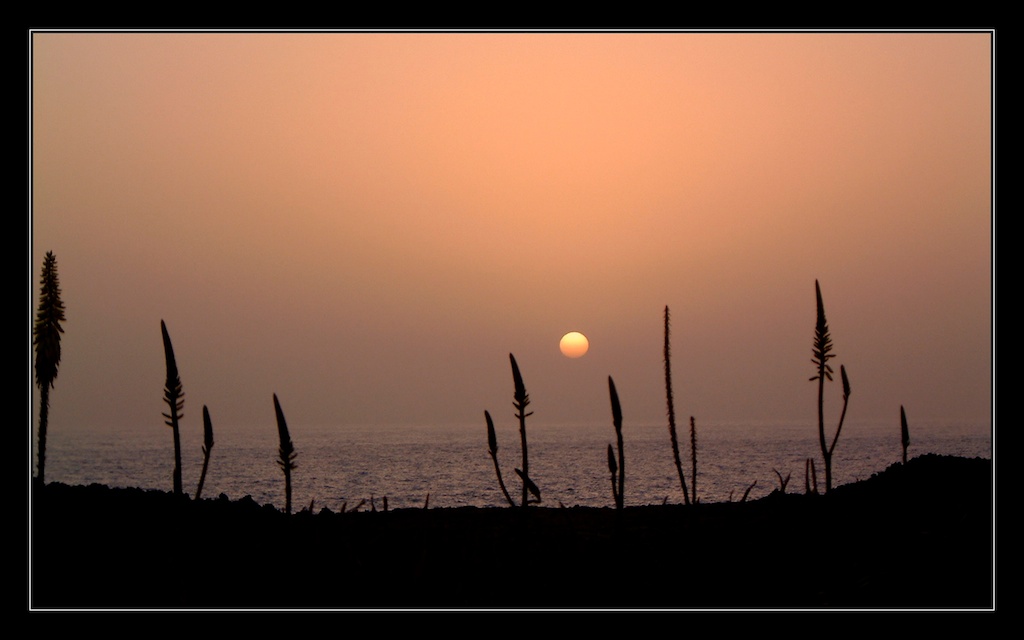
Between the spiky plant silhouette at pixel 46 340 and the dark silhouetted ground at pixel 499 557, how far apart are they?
567cm

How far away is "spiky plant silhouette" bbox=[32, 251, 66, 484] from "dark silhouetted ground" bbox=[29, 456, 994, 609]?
567cm

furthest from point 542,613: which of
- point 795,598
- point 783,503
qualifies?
point 783,503

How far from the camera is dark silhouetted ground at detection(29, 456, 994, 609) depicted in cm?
1515

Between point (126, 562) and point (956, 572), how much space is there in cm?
1449

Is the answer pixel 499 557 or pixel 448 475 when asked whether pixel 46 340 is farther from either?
pixel 448 475

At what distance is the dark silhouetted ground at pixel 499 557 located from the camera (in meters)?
15.1

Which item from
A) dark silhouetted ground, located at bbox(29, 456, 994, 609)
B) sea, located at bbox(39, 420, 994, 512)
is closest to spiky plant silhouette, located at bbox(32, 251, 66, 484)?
dark silhouetted ground, located at bbox(29, 456, 994, 609)

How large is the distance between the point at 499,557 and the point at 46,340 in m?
15.2

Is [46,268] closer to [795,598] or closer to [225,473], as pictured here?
[795,598]

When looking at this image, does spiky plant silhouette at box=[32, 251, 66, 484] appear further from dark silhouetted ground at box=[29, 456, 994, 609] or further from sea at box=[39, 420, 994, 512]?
sea at box=[39, 420, 994, 512]

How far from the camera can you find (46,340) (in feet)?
80.9

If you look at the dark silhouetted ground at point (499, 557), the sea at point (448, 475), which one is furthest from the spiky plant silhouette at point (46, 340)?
the sea at point (448, 475)

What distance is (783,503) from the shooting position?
2148 cm

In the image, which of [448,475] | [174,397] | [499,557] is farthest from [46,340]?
[448,475]
